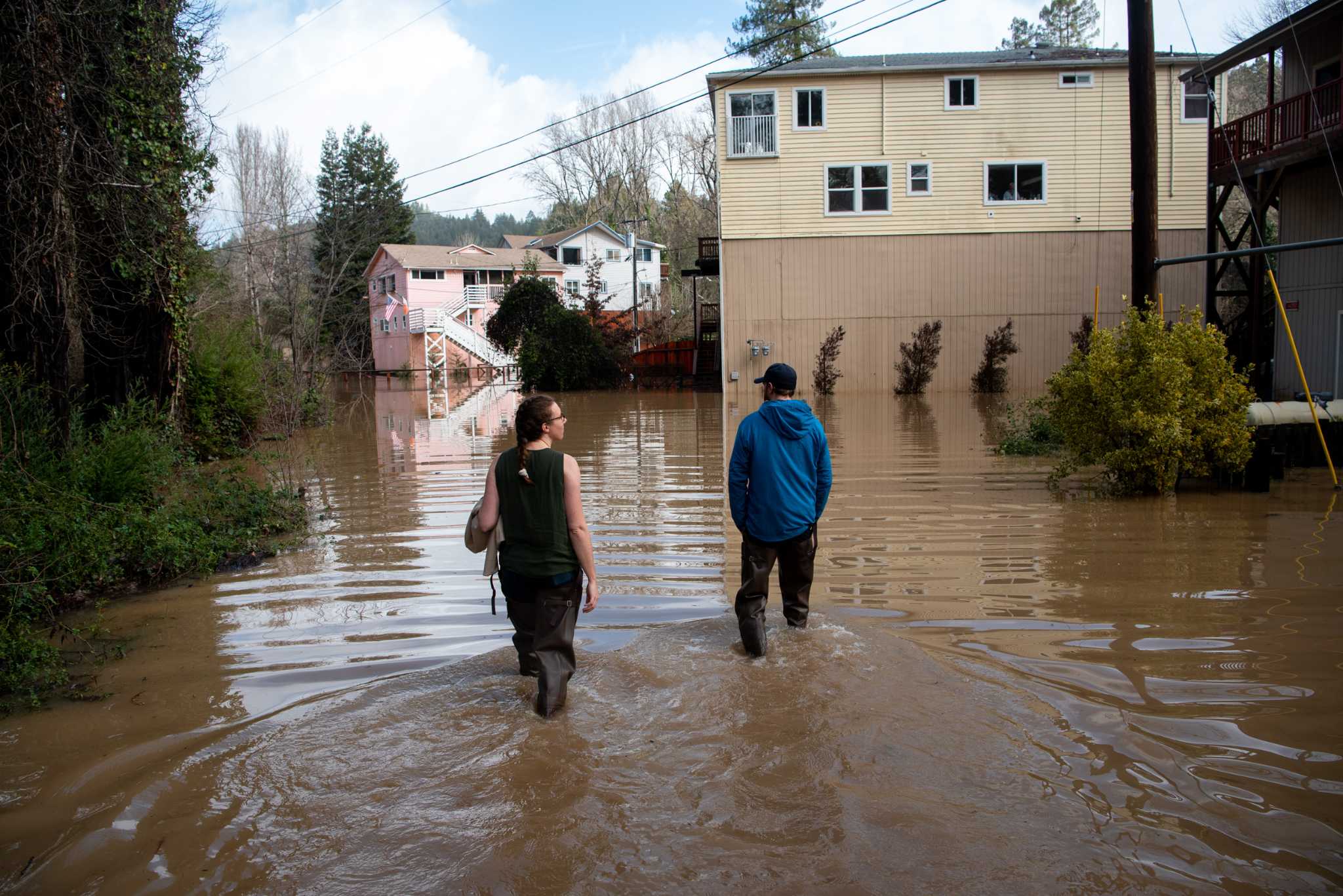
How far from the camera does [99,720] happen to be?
521cm

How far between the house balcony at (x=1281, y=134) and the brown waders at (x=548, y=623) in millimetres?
16813

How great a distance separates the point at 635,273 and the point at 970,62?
70.6 feet

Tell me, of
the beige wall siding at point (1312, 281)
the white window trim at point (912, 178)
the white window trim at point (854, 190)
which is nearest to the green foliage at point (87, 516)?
the beige wall siding at point (1312, 281)

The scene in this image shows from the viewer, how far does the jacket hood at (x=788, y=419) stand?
19.2 feet

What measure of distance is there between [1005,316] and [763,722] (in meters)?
26.2

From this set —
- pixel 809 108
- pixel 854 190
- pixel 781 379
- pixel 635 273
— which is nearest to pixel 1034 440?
pixel 781 379

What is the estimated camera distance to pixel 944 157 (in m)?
28.8

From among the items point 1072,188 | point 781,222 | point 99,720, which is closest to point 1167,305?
point 1072,188

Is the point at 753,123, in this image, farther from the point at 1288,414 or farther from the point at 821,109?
the point at 1288,414

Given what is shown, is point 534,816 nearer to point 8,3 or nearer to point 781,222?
point 8,3

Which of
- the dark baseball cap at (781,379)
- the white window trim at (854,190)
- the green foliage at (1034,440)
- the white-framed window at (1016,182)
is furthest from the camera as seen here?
the white window trim at (854,190)

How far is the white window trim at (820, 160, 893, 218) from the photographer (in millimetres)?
28797

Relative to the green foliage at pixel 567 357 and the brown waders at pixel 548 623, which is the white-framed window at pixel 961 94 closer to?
the green foliage at pixel 567 357

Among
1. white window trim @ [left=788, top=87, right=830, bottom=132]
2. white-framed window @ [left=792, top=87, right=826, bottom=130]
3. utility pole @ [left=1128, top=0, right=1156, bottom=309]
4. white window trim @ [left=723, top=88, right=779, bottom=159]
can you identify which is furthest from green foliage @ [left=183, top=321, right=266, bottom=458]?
white-framed window @ [left=792, top=87, right=826, bottom=130]
